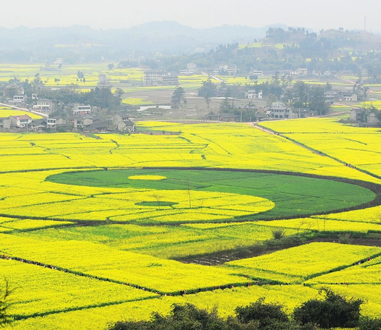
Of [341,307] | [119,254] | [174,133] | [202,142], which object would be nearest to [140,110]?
[174,133]

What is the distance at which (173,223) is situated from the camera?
37.0 meters

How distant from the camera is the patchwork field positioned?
83.6 ft

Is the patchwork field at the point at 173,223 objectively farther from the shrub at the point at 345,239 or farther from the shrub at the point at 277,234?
the shrub at the point at 345,239

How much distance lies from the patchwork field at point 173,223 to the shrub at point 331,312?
1791 millimetres

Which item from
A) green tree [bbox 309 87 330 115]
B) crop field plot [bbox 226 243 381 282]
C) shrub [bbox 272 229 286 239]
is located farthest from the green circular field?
green tree [bbox 309 87 330 115]

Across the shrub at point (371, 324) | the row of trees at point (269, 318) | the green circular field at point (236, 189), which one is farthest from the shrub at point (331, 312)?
the green circular field at point (236, 189)

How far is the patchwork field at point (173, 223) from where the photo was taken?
83.6 ft

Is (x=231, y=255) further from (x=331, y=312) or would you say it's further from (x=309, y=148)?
(x=309, y=148)

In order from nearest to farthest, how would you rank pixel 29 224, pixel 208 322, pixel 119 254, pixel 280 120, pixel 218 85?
pixel 208 322, pixel 119 254, pixel 29 224, pixel 280 120, pixel 218 85

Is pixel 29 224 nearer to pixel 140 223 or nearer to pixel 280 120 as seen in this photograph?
pixel 140 223

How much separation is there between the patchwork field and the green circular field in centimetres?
7

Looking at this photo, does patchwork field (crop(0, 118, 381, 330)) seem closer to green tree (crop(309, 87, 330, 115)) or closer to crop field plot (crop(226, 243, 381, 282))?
crop field plot (crop(226, 243, 381, 282))

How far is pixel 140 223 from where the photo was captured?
36.9 meters

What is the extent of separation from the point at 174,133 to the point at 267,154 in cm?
1635
